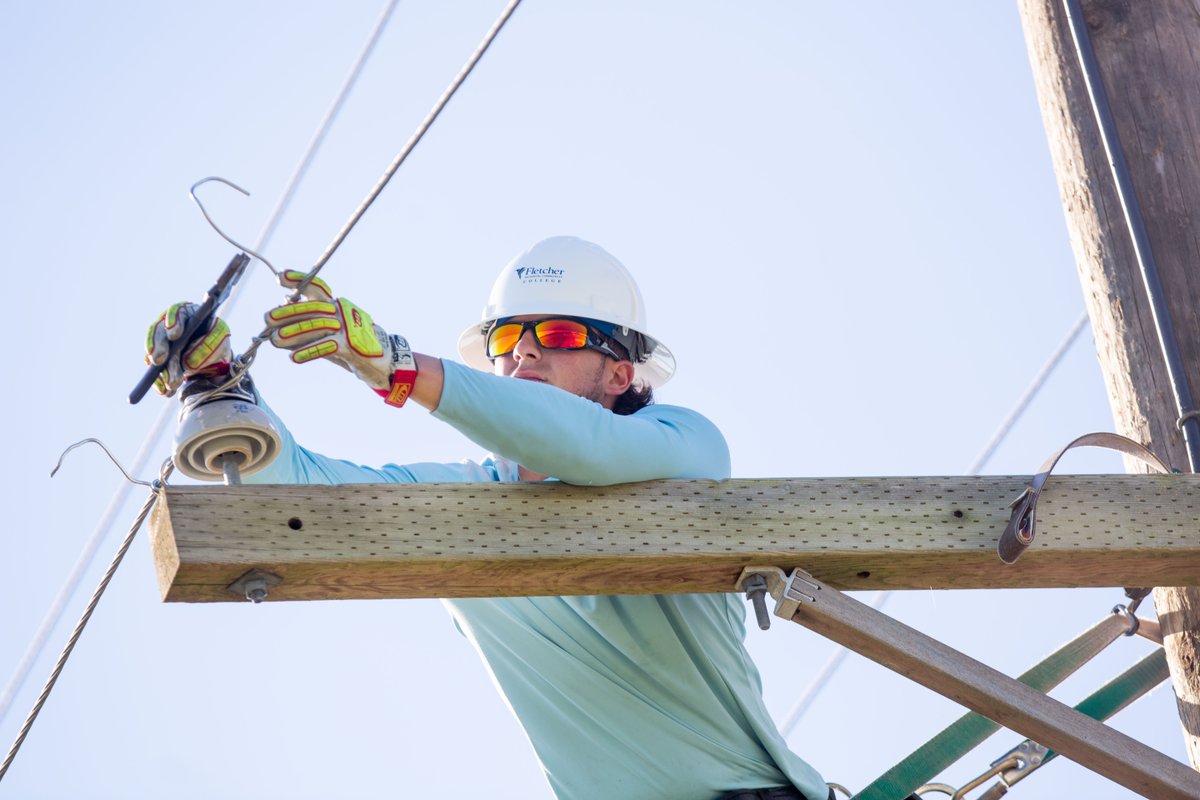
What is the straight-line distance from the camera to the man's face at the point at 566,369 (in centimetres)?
418

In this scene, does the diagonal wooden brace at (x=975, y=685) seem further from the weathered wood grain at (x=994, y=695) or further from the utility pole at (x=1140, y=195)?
the utility pole at (x=1140, y=195)

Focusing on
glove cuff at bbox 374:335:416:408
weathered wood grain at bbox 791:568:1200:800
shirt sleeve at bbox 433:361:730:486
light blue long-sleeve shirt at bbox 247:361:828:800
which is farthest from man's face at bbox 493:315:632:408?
weathered wood grain at bbox 791:568:1200:800

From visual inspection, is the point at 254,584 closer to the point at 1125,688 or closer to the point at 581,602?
the point at 581,602

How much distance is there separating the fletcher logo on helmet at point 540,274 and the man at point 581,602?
0.08 m

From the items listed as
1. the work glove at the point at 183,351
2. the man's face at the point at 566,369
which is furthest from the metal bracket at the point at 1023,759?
the work glove at the point at 183,351

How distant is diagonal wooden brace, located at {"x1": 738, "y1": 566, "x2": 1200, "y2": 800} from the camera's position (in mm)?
3207

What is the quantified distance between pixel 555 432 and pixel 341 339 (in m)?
0.43

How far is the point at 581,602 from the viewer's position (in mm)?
3629

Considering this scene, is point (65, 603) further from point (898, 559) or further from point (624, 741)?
point (898, 559)

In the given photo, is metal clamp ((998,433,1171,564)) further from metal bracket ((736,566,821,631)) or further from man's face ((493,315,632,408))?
man's face ((493,315,632,408))

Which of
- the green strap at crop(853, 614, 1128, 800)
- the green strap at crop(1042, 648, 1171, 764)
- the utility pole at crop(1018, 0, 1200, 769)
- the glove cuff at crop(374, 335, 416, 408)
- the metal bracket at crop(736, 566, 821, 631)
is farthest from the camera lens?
the green strap at crop(1042, 648, 1171, 764)

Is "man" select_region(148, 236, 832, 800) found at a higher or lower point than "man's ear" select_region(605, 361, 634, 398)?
lower

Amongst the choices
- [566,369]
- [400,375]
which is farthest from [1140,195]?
[400,375]

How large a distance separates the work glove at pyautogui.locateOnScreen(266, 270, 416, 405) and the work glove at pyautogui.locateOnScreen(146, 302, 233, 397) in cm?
17
